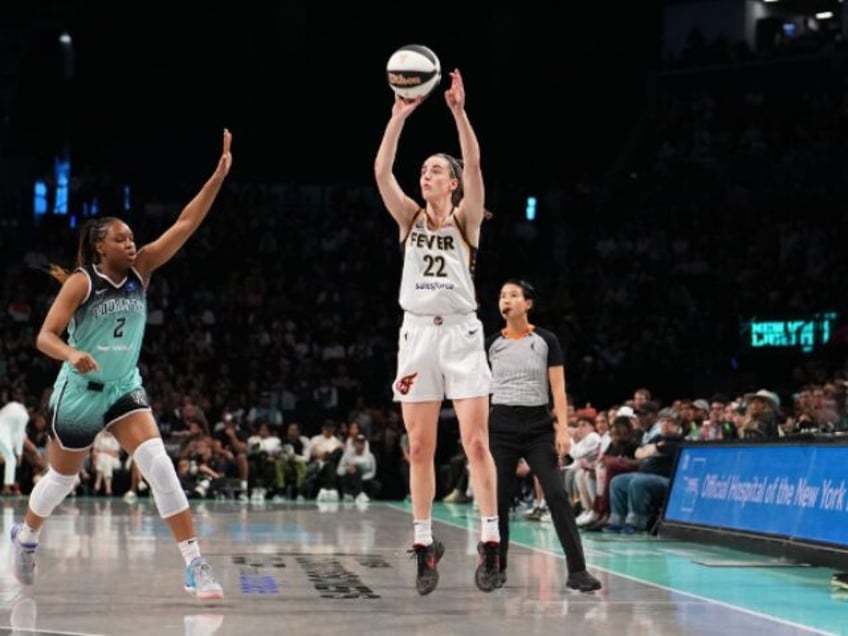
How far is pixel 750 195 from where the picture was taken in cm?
2852

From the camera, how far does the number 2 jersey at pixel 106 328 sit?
7781 millimetres

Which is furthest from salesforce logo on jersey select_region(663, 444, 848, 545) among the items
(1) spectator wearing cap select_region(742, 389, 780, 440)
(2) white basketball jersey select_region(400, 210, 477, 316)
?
(2) white basketball jersey select_region(400, 210, 477, 316)

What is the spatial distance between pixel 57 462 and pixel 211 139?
81.9ft

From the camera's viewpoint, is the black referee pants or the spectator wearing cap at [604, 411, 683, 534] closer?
the black referee pants

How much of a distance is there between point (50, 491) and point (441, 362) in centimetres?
228

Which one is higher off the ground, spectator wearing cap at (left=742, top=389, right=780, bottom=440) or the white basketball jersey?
the white basketball jersey

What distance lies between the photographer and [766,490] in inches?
467

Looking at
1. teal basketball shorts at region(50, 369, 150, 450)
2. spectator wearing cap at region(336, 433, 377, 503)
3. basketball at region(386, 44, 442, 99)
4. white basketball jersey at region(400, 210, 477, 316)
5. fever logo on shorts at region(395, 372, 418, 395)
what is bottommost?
spectator wearing cap at region(336, 433, 377, 503)

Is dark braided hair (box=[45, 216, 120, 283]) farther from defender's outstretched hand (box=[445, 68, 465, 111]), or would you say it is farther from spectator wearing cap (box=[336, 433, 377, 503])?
spectator wearing cap (box=[336, 433, 377, 503])

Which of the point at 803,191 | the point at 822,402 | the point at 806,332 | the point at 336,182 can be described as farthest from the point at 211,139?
the point at 822,402

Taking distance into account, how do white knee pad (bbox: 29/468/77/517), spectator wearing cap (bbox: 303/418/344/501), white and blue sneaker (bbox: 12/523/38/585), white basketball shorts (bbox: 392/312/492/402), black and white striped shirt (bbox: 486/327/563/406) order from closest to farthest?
white basketball shorts (bbox: 392/312/492/402), white knee pad (bbox: 29/468/77/517), white and blue sneaker (bbox: 12/523/38/585), black and white striped shirt (bbox: 486/327/563/406), spectator wearing cap (bbox: 303/418/344/501)

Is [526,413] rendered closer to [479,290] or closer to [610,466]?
[610,466]

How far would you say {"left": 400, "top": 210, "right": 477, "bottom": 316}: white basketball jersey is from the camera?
790cm

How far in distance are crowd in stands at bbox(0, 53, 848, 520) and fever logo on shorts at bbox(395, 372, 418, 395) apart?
39.8 ft
